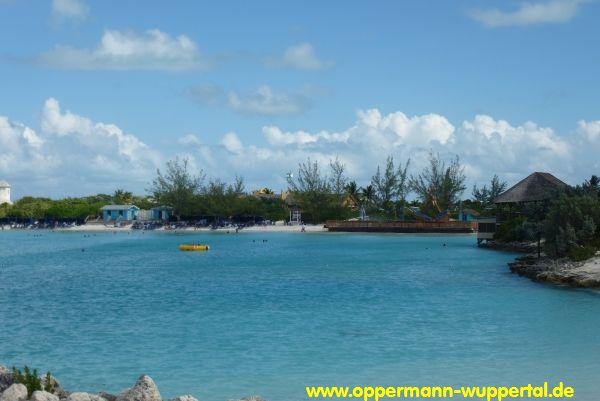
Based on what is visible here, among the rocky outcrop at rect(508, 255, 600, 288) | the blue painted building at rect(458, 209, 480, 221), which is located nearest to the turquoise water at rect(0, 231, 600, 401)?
the rocky outcrop at rect(508, 255, 600, 288)

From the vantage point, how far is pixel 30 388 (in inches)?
440

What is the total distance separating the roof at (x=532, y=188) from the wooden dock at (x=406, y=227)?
2939 cm

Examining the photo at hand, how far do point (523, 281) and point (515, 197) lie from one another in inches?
927

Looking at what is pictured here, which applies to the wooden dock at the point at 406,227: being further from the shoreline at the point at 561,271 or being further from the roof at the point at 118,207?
the shoreline at the point at 561,271

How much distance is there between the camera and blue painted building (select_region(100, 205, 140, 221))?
12056 centimetres

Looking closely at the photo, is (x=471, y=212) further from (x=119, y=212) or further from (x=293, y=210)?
(x=119, y=212)

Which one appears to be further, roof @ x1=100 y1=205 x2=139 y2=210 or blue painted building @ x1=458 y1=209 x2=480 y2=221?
roof @ x1=100 y1=205 x2=139 y2=210

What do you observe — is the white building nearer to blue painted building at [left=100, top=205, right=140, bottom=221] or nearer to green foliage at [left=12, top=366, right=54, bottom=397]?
blue painted building at [left=100, top=205, right=140, bottom=221]

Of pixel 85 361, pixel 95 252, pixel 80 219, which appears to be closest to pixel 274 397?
pixel 85 361

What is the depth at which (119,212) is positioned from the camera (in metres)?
121

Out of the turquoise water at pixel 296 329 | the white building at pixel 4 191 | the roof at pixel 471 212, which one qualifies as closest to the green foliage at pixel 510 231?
the turquoise water at pixel 296 329

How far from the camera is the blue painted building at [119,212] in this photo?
121 metres

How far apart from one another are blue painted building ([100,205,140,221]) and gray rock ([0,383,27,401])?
368 ft

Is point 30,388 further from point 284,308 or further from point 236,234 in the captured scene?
point 236,234
